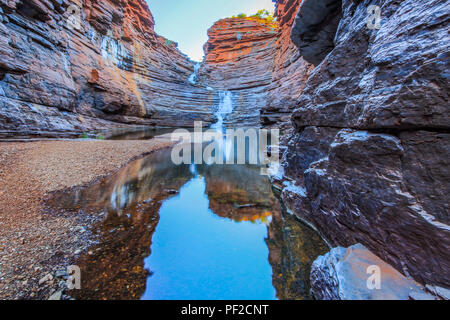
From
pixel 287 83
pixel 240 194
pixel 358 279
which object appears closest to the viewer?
pixel 358 279

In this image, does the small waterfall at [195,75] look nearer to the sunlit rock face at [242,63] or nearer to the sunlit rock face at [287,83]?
the sunlit rock face at [242,63]

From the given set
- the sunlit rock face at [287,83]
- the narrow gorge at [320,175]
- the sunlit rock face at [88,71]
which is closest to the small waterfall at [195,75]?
the sunlit rock face at [88,71]

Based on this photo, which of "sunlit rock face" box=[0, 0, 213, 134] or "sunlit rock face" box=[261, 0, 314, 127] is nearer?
"sunlit rock face" box=[0, 0, 213, 134]

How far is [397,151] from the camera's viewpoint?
275 centimetres

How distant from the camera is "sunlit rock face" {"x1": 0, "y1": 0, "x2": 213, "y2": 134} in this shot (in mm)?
10562

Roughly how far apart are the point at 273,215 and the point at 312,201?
1.35 metres

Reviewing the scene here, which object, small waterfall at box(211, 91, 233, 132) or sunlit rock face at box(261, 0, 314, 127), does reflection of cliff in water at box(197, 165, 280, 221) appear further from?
small waterfall at box(211, 91, 233, 132)

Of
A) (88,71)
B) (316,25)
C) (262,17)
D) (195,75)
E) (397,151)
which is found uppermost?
(262,17)

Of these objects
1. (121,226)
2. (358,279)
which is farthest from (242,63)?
(358,279)

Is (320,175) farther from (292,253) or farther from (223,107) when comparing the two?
(223,107)

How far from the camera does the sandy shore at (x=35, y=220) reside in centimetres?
292

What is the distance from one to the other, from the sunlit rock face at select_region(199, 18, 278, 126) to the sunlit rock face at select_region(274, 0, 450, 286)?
26.7 metres

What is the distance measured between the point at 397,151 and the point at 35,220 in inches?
293

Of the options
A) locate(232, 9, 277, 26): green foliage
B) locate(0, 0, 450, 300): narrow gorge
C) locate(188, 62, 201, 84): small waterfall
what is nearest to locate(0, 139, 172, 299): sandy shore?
locate(0, 0, 450, 300): narrow gorge
